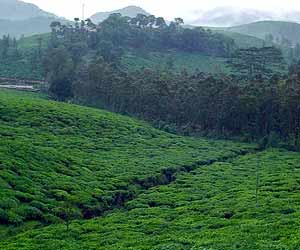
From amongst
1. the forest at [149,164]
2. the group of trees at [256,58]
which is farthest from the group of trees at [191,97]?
the group of trees at [256,58]

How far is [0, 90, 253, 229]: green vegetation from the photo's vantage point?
127 feet

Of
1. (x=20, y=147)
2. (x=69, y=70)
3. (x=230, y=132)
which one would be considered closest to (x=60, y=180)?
(x=20, y=147)

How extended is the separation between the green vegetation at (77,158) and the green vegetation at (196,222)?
265 cm

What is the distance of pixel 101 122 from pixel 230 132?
28654 mm

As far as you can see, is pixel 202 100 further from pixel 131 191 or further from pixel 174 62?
pixel 174 62

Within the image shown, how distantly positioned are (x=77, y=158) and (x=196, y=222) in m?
24.6

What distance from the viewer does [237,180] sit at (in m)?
51.4

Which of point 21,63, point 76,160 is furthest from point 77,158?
point 21,63

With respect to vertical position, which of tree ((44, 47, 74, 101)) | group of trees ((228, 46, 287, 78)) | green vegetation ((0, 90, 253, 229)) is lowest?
green vegetation ((0, 90, 253, 229))

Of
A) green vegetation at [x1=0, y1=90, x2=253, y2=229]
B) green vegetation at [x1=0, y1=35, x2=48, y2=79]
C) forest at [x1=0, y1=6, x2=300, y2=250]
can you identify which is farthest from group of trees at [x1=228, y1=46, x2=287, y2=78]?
green vegetation at [x1=0, y1=90, x2=253, y2=229]

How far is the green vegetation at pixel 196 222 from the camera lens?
27625 mm

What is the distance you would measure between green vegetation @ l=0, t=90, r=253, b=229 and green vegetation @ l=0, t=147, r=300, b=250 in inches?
104

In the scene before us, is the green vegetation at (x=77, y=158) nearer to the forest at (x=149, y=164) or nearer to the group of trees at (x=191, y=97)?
the forest at (x=149, y=164)

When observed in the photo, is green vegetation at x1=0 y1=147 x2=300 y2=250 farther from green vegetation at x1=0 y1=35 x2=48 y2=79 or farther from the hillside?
green vegetation at x1=0 y1=35 x2=48 y2=79
